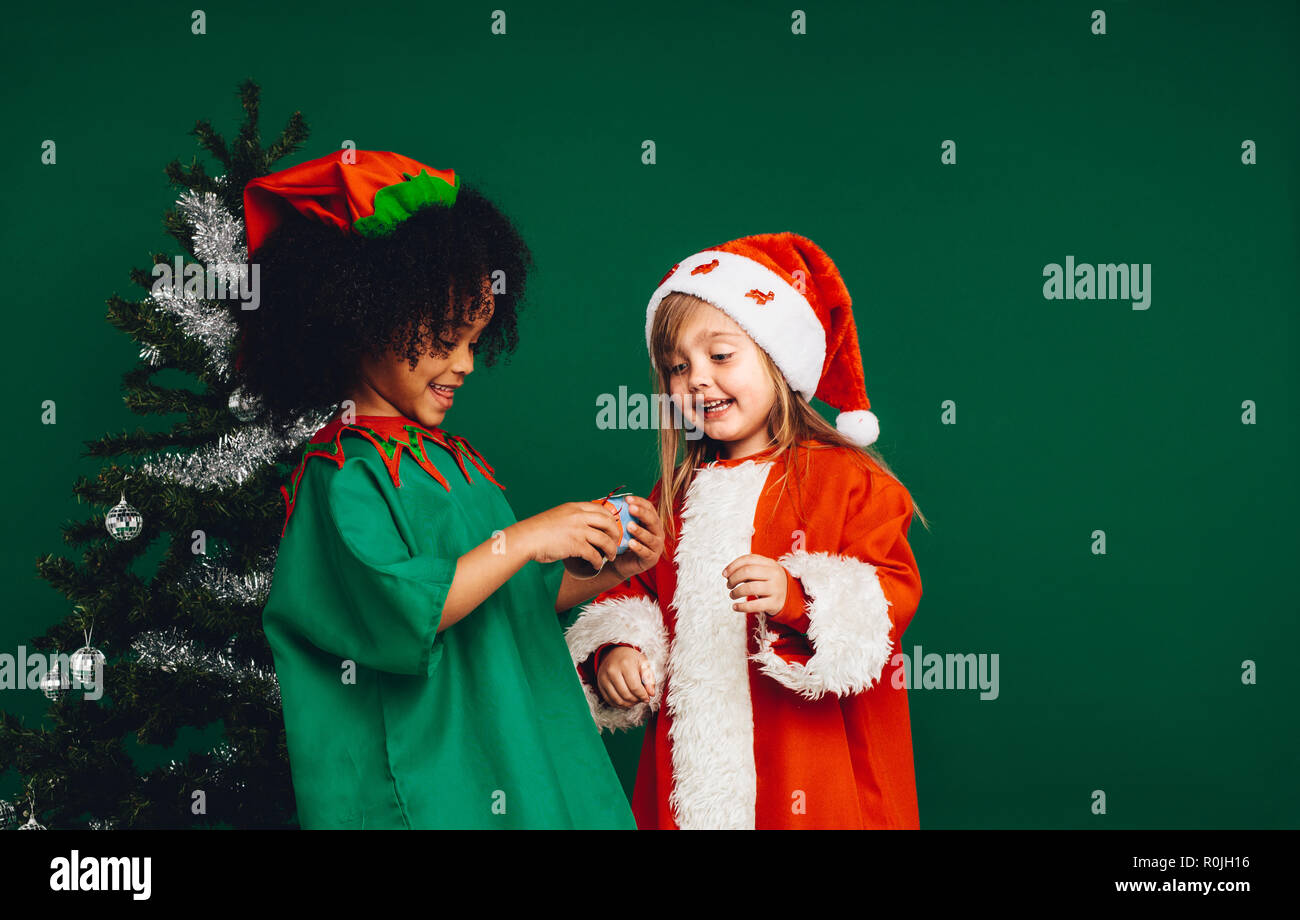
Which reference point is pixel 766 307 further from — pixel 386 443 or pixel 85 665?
pixel 85 665

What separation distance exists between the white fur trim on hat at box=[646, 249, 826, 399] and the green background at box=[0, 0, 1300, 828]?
789 mm

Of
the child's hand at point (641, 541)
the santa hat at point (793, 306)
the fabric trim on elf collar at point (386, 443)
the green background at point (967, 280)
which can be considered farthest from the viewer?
the green background at point (967, 280)

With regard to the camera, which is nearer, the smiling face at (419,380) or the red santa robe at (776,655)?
the smiling face at (419,380)

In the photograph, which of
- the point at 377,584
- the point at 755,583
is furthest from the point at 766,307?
the point at 377,584

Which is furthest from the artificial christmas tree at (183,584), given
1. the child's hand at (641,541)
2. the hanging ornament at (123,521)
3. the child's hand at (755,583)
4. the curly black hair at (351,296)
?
the child's hand at (755,583)

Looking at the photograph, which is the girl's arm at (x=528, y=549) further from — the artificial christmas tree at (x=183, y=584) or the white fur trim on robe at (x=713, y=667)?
Result: the artificial christmas tree at (x=183, y=584)

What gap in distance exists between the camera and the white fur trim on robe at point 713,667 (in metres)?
1.67

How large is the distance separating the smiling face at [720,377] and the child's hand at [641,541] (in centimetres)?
35

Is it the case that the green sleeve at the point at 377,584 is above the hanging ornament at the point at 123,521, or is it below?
below

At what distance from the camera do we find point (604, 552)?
4.64 feet

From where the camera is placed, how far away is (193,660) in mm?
1980

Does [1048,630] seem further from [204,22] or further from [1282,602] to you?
[204,22]

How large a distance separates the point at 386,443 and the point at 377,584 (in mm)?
227
